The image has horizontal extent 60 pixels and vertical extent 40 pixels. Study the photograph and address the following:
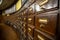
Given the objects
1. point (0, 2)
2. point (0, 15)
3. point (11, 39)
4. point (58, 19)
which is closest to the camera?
point (58, 19)

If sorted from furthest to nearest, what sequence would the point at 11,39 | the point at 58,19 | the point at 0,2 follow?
1. the point at 0,2
2. the point at 11,39
3. the point at 58,19

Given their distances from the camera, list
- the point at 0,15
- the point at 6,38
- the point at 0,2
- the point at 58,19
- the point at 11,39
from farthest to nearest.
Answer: the point at 0,15, the point at 0,2, the point at 6,38, the point at 11,39, the point at 58,19

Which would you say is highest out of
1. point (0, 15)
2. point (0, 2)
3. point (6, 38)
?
point (0, 2)

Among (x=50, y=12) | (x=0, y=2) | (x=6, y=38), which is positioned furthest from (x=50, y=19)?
(x=0, y=2)

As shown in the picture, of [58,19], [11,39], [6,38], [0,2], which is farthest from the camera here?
[0,2]

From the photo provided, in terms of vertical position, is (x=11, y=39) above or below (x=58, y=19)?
below

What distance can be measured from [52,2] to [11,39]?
215 cm

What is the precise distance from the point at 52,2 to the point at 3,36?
2482 mm

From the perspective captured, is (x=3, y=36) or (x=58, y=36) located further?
(x=3, y=36)

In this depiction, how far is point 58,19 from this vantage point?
1.49ft

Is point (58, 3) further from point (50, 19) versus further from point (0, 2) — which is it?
point (0, 2)

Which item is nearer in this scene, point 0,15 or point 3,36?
point 3,36

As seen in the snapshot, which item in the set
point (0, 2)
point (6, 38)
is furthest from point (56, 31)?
point (0, 2)

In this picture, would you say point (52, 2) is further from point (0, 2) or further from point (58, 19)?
point (0, 2)
